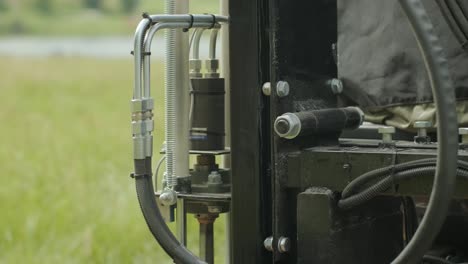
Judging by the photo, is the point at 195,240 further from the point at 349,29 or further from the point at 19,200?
the point at 349,29

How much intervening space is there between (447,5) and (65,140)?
683 centimetres

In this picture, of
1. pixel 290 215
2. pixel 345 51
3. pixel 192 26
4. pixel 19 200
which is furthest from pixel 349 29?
pixel 19 200

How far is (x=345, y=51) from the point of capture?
2.98 metres

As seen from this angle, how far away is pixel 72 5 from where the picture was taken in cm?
2888

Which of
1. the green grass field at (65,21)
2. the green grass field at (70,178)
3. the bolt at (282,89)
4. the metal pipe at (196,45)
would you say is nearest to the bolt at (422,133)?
the bolt at (282,89)

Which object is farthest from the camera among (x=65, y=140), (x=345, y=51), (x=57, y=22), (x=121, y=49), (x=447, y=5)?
(x=57, y=22)

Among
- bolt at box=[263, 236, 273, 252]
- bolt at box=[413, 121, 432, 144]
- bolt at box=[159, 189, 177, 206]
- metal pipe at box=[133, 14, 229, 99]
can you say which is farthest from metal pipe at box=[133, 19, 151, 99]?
bolt at box=[413, 121, 432, 144]

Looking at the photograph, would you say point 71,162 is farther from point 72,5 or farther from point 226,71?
point 72,5

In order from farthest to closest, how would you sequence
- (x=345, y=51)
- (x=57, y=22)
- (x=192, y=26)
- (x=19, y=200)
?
(x=57, y=22) < (x=19, y=200) < (x=345, y=51) < (x=192, y=26)

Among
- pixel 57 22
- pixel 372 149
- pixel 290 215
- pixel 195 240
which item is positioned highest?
pixel 57 22

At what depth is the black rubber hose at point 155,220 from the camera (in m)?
2.39

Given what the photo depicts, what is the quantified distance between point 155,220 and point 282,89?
0.44m

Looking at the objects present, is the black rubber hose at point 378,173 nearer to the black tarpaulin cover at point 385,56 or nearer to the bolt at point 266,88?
the bolt at point 266,88

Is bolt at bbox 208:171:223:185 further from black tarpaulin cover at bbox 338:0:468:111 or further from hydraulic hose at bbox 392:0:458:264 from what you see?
hydraulic hose at bbox 392:0:458:264
